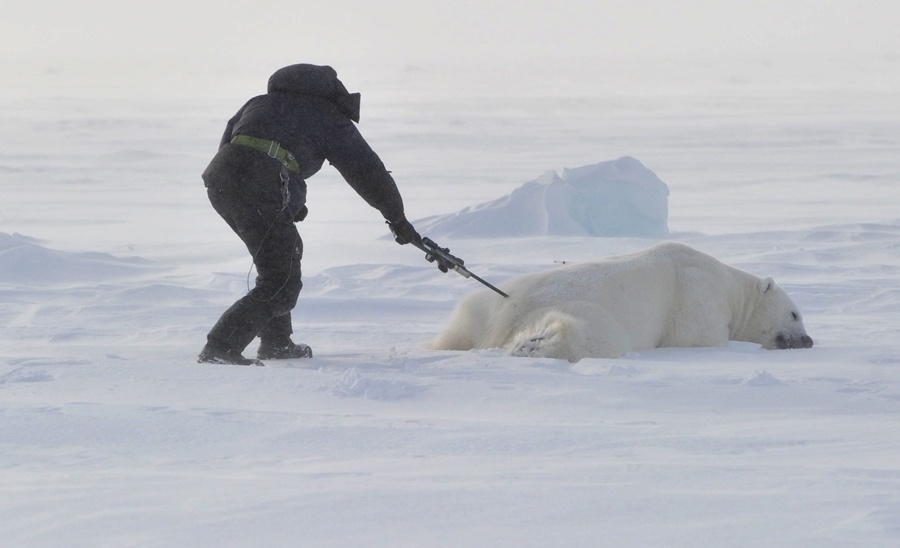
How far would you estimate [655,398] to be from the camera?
339 centimetres

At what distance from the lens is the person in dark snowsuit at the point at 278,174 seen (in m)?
4.16

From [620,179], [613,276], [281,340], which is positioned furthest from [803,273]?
[281,340]

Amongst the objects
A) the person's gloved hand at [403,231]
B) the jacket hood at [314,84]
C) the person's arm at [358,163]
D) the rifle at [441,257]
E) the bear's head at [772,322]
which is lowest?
the bear's head at [772,322]

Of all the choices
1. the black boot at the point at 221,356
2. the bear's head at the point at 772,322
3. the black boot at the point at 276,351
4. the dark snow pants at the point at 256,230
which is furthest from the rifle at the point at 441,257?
the bear's head at the point at 772,322

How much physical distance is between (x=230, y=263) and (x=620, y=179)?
16.6 ft

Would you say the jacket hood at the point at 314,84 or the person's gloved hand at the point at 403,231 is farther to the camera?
the person's gloved hand at the point at 403,231

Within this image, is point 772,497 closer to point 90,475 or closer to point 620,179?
point 90,475

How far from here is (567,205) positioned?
1345 cm

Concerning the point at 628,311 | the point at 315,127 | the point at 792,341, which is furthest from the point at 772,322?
the point at 315,127

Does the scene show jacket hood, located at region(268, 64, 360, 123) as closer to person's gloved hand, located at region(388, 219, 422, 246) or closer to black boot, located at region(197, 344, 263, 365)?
person's gloved hand, located at region(388, 219, 422, 246)

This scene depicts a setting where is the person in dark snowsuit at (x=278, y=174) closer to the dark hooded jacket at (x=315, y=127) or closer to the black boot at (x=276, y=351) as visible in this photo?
the dark hooded jacket at (x=315, y=127)

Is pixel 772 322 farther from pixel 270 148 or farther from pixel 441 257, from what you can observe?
pixel 270 148

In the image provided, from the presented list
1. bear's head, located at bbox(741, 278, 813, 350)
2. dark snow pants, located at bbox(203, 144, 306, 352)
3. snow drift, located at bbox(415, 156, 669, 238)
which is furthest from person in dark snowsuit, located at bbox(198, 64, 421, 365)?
snow drift, located at bbox(415, 156, 669, 238)

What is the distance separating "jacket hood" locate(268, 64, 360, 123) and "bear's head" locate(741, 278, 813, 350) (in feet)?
8.03
